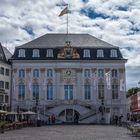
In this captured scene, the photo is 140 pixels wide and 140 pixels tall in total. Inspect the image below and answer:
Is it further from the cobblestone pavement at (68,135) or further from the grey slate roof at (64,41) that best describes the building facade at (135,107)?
the cobblestone pavement at (68,135)

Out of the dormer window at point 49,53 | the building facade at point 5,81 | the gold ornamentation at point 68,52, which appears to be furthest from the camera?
the dormer window at point 49,53

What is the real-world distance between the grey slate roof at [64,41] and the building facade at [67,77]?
0.59 meters

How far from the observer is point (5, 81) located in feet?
264

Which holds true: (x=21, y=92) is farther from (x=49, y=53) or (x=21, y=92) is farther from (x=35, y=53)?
(x=49, y=53)

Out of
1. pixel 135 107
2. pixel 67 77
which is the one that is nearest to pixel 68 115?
pixel 67 77

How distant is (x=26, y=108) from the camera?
8075 cm

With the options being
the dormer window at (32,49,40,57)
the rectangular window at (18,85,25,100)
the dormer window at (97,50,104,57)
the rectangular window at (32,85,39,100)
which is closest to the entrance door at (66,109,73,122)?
the rectangular window at (32,85,39,100)

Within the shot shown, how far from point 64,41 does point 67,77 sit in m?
8.03

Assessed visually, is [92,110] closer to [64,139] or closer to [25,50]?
[25,50]

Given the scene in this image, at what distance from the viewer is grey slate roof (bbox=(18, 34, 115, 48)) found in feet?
274

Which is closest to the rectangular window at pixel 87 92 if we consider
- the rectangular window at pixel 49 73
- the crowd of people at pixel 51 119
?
the rectangular window at pixel 49 73

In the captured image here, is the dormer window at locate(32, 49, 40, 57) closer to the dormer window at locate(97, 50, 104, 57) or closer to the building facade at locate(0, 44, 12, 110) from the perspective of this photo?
the building facade at locate(0, 44, 12, 110)

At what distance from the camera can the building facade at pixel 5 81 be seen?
78.3 meters

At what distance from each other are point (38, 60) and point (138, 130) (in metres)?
47.6
